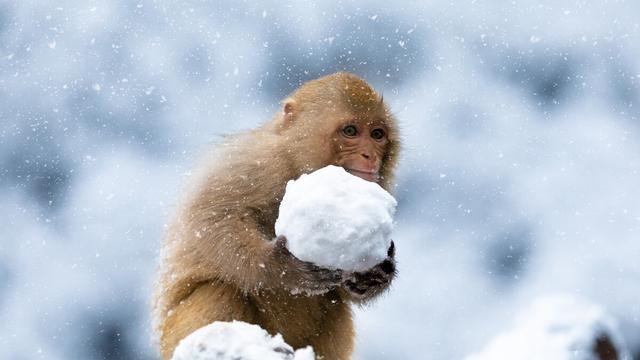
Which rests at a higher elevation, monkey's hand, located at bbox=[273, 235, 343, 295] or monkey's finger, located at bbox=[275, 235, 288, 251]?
monkey's finger, located at bbox=[275, 235, 288, 251]

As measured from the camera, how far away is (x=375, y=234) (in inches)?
187

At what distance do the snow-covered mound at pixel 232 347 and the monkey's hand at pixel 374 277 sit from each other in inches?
45.8

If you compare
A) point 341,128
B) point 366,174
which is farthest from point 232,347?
point 341,128

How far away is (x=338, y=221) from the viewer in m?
4.64

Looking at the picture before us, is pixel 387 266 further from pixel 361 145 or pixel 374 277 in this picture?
pixel 361 145

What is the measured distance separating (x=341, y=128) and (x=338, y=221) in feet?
5.83

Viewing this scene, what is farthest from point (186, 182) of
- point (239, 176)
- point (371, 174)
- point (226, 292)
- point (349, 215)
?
point (349, 215)

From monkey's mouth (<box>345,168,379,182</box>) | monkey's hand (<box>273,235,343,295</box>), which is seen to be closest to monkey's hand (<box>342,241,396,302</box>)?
monkey's hand (<box>273,235,343,295</box>)

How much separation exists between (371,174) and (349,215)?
123 centimetres

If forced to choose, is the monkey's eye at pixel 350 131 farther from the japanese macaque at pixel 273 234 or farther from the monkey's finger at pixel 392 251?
the monkey's finger at pixel 392 251

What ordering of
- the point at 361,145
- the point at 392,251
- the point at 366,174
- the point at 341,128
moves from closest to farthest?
1. the point at 392,251
2. the point at 366,174
3. the point at 361,145
4. the point at 341,128

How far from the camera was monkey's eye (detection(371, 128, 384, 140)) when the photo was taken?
6325 mm

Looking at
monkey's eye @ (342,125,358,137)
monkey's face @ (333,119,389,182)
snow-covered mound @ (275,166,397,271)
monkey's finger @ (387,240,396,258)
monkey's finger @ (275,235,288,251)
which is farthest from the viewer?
monkey's eye @ (342,125,358,137)

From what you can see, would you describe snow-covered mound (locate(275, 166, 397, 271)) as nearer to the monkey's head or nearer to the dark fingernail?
the dark fingernail
